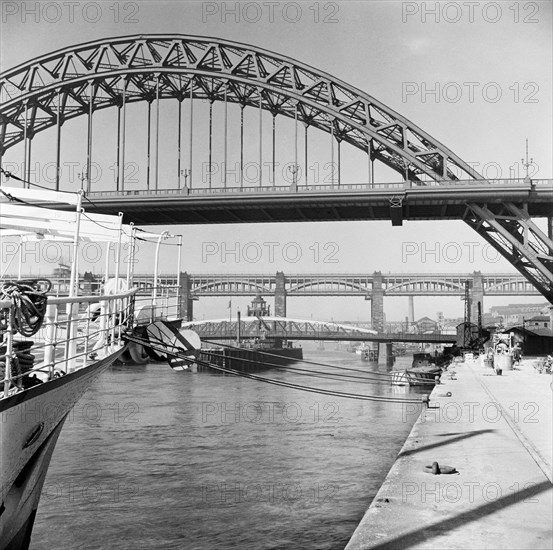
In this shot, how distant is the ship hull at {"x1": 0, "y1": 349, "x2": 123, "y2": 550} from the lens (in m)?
7.09

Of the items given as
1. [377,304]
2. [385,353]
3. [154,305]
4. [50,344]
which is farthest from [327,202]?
[377,304]

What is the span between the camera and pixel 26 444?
776 cm

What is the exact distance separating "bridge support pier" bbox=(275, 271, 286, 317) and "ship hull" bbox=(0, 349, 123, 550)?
321 ft

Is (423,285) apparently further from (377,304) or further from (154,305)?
(154,305)

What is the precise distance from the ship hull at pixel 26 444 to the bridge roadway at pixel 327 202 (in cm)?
3051

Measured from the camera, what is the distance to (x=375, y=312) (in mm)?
110062

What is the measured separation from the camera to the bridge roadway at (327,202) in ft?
118

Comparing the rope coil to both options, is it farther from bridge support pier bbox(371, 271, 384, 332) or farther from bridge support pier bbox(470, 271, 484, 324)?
bridge support pier bbox(470, 271, 484, 324)

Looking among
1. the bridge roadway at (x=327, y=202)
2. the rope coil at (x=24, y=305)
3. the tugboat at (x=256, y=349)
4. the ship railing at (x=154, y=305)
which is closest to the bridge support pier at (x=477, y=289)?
the tugboat at (x=256, y=349)

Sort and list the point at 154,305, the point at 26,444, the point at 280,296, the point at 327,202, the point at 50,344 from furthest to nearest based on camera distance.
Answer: the point at 280,296, the point at 327,202, the point at 154,305, the point at 26,444, the point at 50,344

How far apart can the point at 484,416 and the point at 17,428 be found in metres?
12.7

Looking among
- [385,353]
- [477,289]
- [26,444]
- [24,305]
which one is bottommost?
[385,353]

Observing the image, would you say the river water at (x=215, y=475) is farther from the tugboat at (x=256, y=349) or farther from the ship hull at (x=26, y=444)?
the tugboat at (x=256, y=349)

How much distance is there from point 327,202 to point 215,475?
85.5ft
